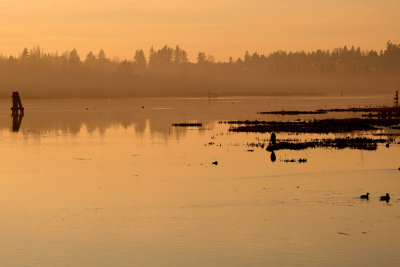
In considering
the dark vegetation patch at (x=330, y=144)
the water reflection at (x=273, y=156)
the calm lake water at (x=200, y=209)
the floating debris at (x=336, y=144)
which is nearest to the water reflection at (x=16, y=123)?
the calm lake water at (x=200, y=209)

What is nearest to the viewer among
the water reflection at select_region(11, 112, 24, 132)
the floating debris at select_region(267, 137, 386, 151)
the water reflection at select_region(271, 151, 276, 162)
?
the water reflection at select_region(271, 151, 276, 162)

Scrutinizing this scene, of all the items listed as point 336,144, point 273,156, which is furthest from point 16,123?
point 273,156

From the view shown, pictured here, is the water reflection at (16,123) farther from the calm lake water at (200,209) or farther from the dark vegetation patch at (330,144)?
the dark vegetation patch at (330,144)

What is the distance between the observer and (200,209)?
2516 cm

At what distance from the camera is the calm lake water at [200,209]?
18.9m

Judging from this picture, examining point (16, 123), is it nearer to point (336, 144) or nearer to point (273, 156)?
point (336, 144)

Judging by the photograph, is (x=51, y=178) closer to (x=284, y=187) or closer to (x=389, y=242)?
(x=284, y=187)

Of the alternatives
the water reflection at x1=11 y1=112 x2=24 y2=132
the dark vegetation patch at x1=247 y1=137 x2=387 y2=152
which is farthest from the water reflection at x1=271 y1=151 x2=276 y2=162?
the water reflection at x1=11 y1=112 x2=24 y2=132

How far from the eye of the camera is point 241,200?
27.0 meters

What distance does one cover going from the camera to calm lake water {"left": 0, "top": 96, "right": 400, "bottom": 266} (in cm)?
1886

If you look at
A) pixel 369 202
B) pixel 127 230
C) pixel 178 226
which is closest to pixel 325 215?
pixel 369 202

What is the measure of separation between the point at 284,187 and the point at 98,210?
8.73m

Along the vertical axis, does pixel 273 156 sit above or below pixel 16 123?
above

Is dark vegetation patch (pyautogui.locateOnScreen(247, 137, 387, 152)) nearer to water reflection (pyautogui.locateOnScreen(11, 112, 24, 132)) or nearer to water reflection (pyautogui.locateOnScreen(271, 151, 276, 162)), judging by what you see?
water reflection (pyautogui.locateOnScreen(271, 151, 276, 162))
